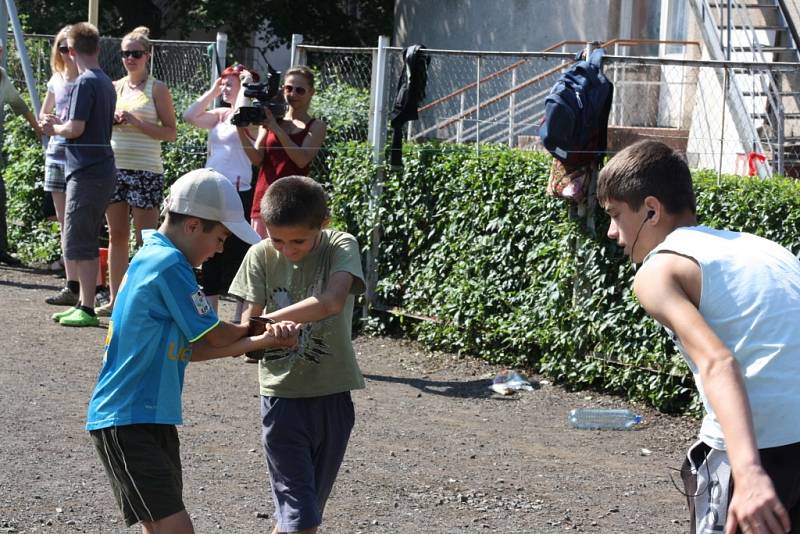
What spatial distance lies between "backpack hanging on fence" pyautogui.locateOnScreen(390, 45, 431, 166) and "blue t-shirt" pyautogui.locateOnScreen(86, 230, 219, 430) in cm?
529

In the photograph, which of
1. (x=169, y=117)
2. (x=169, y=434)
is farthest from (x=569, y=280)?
(x=169, y=434)

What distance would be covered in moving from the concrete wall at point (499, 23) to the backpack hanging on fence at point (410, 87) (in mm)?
10814

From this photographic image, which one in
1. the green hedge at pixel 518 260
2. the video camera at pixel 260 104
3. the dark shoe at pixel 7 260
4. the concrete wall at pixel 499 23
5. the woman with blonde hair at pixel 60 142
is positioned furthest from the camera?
the concrete wall at pixel 499 23

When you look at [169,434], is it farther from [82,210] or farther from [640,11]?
[640,11]

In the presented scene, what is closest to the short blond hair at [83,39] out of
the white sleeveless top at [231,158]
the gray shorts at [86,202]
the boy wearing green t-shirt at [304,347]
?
the gray shorts at [86,202]

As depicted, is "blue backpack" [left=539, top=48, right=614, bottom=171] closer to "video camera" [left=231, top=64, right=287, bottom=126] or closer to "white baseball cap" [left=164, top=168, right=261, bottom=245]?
"video camera" [left=231, top=64, right=287, bottom=126]

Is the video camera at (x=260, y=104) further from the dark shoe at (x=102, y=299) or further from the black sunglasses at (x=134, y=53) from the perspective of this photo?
the dark shoe at (x=102, y=299)

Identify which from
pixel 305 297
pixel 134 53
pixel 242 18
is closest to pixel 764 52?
pixel 134 53

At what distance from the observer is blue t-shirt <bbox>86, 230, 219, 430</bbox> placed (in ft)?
11.9

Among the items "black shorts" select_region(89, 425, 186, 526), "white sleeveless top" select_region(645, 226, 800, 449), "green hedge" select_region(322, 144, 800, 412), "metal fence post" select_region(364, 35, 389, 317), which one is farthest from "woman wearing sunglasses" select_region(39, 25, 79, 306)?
"white sleeveless top" select_region(645, 226, 800, 449)

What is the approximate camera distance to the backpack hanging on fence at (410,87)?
28.7 ft

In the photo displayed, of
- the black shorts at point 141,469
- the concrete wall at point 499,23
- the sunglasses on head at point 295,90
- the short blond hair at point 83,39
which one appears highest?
the concrete wall at point 499,23

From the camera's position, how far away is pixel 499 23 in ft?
67.9

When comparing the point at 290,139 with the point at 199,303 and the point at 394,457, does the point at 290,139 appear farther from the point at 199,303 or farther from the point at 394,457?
the point at 199,303
